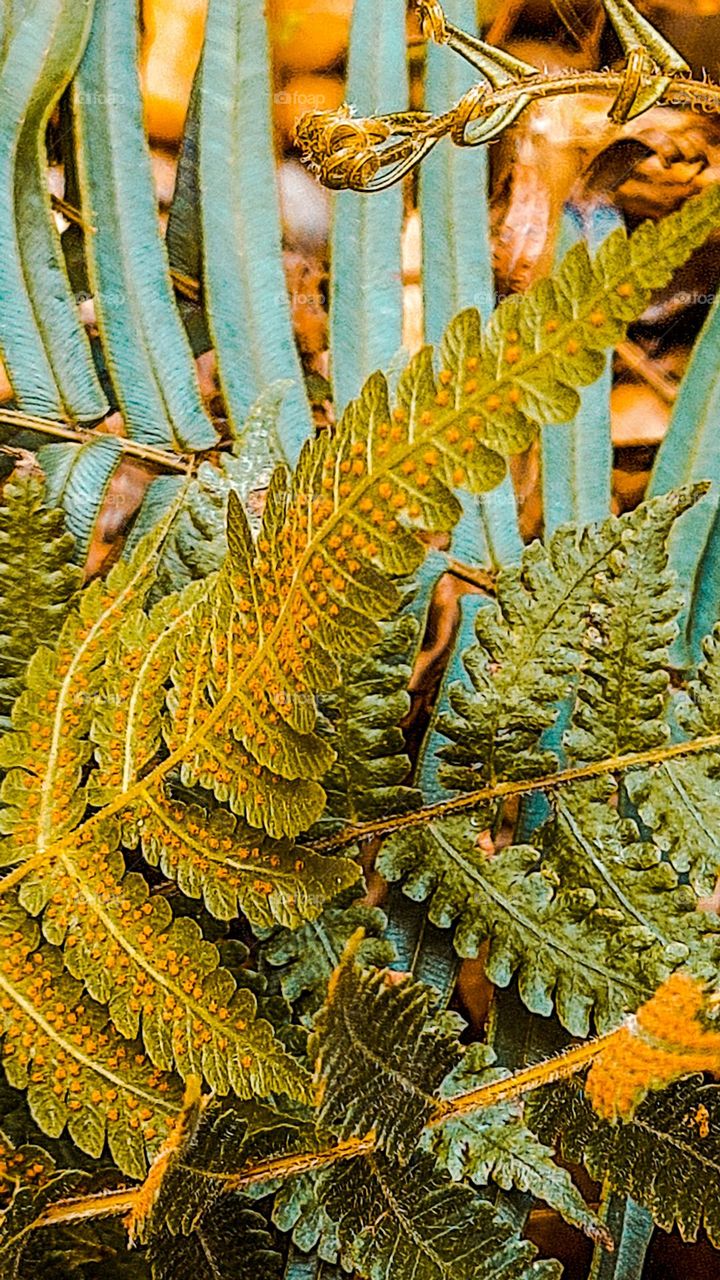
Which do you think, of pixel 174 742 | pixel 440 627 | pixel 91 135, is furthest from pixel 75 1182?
pixel 91 135

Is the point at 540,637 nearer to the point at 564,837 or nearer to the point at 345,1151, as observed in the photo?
the point at 564,837

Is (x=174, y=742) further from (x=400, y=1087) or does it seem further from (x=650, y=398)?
(x=650, y=398)

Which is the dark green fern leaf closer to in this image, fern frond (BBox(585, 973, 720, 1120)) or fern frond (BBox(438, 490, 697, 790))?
fern frond (BBox(438, 490, 697, 790))

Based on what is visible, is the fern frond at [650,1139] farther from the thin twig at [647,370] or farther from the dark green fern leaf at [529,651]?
the thin twig at [647,370]

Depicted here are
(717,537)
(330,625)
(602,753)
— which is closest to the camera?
(330,625)

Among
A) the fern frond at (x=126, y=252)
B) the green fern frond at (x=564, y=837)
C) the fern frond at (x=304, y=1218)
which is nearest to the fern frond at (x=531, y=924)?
the green fern frond at (x=564, y=837)

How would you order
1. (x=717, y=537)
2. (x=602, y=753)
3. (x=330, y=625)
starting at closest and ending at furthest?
(x=330, y=625), (x=602, y=753), (x=717, y=537)

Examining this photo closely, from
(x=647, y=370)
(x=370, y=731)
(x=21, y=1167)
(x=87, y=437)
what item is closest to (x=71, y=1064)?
(x=21, y=1167)
